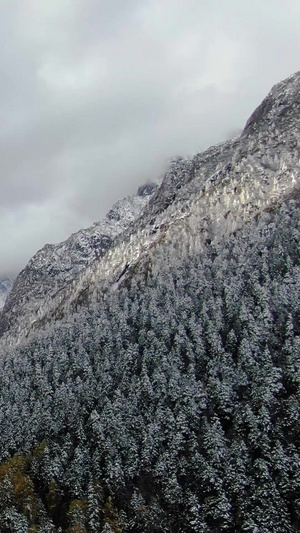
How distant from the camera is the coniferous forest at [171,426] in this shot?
9850 centimetres

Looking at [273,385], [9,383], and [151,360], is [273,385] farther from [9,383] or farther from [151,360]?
[9,383]

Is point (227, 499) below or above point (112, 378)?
below

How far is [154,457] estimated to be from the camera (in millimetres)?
114938

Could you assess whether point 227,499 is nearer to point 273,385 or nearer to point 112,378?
point 273,385

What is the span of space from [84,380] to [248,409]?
66203mm

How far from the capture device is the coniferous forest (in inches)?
3878

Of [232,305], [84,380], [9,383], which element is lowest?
[232,305]

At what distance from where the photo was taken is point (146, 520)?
99.7 m

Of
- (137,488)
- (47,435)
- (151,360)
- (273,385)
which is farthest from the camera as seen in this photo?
(151,360)

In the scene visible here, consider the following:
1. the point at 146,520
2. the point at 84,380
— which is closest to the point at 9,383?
the point at 84,380

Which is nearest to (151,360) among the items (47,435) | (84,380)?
(84,380)

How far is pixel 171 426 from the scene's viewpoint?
11956cm

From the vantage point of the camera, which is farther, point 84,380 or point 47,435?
point 84,380

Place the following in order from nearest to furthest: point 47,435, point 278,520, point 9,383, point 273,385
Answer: point 278,520 → point 273,385 → point 47,435 → point 9,383
